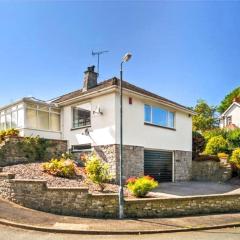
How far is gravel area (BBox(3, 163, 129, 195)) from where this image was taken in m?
13.7

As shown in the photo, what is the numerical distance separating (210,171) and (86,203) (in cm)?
1286

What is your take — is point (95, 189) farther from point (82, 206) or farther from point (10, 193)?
point (10, 193)

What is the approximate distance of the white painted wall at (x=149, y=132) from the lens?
17.4m

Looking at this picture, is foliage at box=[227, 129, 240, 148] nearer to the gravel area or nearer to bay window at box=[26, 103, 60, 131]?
bay window at box=[26, 103, 60, 131]

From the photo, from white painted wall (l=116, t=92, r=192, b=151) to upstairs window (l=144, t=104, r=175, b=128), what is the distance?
1.03ft

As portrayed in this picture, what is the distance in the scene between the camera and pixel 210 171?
2184cm

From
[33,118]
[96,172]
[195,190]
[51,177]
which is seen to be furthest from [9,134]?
[195,190]

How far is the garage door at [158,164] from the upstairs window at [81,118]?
402 centimetres

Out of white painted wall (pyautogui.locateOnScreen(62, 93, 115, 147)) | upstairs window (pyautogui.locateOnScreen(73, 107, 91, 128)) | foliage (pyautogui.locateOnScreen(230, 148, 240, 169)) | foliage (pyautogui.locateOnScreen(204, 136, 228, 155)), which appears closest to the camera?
white painted wall (pyautogui.locateOnScreen(62, 93, 115, 147))

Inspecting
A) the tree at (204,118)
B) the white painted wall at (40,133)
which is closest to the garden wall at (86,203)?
the white painted wall at (40,133)

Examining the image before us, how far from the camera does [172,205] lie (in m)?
12.0

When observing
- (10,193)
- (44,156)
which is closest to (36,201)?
(10,193)

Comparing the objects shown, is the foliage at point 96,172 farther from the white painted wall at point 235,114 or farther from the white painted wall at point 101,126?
the white painted wall at point 235,114

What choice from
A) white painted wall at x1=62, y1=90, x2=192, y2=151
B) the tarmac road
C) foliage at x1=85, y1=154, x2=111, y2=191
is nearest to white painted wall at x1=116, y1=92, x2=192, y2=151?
white painted wall at x1=62, y1=90, x2=192, y2=151
